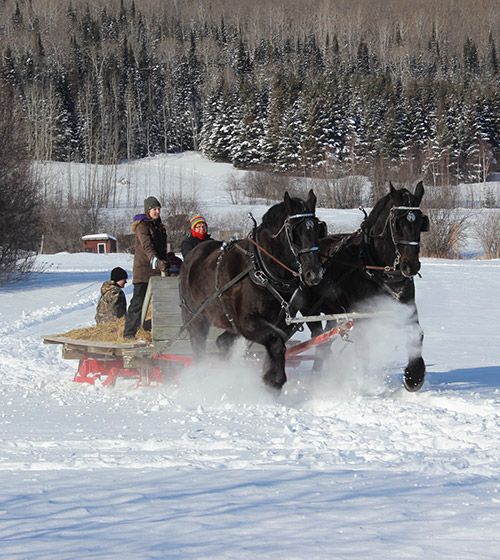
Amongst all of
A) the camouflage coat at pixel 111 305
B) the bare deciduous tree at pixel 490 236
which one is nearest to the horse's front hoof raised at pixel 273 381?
the camouflage coat at pixel 111 305

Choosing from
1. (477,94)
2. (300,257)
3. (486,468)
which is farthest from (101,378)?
(477,94)

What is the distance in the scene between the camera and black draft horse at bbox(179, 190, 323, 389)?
24.1ft

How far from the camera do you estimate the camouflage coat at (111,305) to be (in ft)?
35.0

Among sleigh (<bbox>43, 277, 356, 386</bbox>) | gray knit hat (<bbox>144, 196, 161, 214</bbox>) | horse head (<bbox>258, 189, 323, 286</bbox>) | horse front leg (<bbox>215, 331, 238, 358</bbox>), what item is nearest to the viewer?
horse head (<bbox>258, 189, 323, 286</bbox>)

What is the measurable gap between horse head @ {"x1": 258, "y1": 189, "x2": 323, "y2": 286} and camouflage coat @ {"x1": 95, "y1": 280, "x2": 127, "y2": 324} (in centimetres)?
344

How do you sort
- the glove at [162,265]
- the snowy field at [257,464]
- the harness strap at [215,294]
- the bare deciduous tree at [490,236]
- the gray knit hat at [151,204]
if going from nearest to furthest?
the snowy field at [257,464] < the harness strap at [215,294] < the glove at [162,265] < the gray knit hat at [151,204] < the bare deciduous tree at [490,236]

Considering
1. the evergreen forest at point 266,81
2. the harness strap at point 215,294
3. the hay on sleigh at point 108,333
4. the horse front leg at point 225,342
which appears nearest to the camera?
the harness strap at point 215,294

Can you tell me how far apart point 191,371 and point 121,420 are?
1.91 metres

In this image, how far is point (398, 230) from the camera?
7469 mm

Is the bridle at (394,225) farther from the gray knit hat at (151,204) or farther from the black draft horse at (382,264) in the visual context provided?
the gray knit hat at (151,204)

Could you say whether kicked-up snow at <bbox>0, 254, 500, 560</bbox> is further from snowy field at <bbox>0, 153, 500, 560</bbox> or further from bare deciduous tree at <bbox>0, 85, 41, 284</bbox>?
bare deciduous tree at <bbox>0, 85, 41, 284</bbox>

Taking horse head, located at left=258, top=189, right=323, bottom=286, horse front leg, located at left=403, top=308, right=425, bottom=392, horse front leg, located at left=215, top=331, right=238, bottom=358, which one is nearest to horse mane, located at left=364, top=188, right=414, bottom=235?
horse head, located at left=258, top=189, right=323, bottom=286

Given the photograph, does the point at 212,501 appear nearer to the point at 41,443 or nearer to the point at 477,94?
the point at 41,443

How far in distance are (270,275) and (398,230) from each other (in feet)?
3.82
